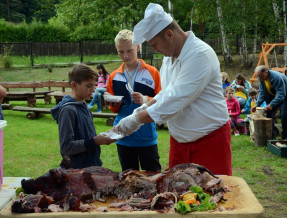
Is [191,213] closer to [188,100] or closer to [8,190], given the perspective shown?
[188,100]

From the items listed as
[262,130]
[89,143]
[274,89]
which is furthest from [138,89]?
[274,89]

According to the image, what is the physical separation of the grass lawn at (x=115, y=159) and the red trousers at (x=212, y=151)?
206 centimetres

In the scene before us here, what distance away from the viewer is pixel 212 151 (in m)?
2.80

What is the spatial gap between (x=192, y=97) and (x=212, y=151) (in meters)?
0.46

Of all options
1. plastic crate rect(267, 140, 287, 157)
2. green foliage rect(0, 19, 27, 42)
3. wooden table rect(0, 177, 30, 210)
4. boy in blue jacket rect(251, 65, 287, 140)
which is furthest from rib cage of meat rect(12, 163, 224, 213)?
green foliage rect(0, 19, 27, 42)

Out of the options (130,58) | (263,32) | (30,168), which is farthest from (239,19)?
(130,58)

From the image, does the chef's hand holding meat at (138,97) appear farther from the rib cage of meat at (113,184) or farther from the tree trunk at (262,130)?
the tree trunk at (262,130)

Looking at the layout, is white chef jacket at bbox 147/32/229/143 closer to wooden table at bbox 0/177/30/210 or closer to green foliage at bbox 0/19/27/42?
wooden table at bbox 0/177/30/210

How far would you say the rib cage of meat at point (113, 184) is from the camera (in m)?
2.26

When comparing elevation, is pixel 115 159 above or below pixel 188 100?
below

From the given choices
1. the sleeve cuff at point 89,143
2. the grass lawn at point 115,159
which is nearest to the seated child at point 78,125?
the sleeve cuff at point 89,143

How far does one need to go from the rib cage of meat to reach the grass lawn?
261cm

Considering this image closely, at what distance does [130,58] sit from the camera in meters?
3.58

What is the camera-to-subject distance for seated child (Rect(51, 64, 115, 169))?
2.83 metres
